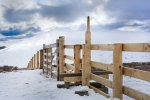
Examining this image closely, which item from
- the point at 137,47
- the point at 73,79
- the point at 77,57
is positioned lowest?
the point at 73,79

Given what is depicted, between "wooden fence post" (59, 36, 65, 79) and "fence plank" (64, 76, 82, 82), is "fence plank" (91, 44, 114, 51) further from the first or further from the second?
"wooden fence post" (59, 36, 65, 79)

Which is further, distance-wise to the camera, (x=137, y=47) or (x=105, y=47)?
(x=105, y=47)

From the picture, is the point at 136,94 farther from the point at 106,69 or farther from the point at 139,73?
the point at 106,69

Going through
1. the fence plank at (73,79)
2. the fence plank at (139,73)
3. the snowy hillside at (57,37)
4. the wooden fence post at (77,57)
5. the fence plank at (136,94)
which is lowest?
the fence plank at (136,94)

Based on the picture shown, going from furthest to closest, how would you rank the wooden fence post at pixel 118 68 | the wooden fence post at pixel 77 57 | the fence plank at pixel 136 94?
the wooden fence post at pixel 77 57 → the wooden fence post at pixel 118 68 → the fence plank at pixel 136 94

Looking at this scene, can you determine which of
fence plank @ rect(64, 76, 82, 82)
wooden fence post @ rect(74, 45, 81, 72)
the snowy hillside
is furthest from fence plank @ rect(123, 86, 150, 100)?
the snowy hillside

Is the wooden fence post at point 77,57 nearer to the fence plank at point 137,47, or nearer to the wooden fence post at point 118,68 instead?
the wooden fence post at point 118,68

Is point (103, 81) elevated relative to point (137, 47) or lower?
lower

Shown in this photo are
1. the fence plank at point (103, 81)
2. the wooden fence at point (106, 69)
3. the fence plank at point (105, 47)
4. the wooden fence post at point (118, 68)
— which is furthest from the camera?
the fence plank at point (103, 81)

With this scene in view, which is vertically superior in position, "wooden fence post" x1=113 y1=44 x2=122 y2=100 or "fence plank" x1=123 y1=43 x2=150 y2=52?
"fence plank" x1=123 y1=43 x2=150 y2=52

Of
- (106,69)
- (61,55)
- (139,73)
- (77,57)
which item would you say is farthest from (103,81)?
(61,55)

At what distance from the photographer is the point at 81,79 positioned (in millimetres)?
9898

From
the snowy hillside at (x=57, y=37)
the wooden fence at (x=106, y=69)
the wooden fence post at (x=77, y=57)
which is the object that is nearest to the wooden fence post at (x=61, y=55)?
the wooden fence at (x=106, y=69)

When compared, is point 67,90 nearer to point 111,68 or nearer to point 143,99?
point 111,68
